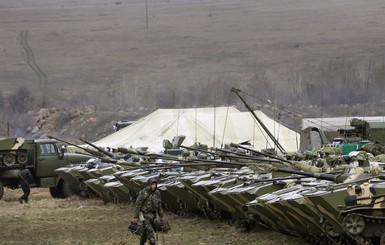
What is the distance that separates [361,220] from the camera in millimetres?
17281

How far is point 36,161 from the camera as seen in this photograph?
35.8m

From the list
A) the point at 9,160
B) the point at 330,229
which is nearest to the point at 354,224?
the point at 330,229

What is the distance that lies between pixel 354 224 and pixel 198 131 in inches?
1283

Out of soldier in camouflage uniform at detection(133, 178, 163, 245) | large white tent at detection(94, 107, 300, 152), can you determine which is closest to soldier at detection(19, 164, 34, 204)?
large white tent at detection(94, 107, 300, 152)

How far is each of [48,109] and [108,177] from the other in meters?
49.2

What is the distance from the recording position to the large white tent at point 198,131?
48.5 m

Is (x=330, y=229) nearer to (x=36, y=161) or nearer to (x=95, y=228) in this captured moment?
(x=95, y=228)

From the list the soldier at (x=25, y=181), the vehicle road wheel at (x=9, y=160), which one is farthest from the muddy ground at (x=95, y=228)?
the vehicle road wheel at (x=9, y=160)

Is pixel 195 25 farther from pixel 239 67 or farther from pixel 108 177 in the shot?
pixel 108 177

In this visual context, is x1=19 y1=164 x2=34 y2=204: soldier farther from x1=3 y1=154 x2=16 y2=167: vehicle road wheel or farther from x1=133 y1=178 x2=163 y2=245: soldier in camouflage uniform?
x1=133 y1=178 x2=163 y2=245: soldier in camouflage uniform

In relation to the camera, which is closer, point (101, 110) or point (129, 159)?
point (129, 159)

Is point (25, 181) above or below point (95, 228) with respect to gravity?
above

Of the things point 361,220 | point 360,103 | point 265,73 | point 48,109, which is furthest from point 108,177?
point 265,73

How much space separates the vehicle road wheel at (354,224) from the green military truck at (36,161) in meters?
19.1
